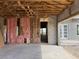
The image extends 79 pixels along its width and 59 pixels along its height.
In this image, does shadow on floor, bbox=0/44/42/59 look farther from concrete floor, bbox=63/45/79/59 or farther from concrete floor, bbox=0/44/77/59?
concrete floor, bbox=63/45/79/59

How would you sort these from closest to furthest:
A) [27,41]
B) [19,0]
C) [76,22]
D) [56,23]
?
1. [19,0]
2. [56,23]
3. [27,41]
4. [76,22]

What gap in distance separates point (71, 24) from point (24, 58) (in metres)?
14.5

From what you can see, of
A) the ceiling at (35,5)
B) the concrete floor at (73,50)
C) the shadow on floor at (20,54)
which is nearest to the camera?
the ceiling at (35,5)

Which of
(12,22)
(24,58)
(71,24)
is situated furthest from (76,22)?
(24,58)

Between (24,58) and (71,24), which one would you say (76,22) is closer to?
(71,24)

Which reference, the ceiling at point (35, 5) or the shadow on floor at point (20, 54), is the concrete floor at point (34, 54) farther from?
the ceiling at point (35, 5)

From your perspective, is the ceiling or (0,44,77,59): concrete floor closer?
the ceiling

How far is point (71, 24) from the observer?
21.4m

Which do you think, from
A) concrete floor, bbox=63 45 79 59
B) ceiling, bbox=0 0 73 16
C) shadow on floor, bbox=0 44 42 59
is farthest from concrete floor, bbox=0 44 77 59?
ceiling, bbox=0 0 73 16

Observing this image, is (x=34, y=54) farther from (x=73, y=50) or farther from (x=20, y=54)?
(x=73, y=50)

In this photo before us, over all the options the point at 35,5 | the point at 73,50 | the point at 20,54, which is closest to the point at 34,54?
the point at 20,54

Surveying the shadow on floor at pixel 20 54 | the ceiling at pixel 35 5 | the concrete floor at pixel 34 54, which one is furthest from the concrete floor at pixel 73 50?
the ceiling at pixel 35 5

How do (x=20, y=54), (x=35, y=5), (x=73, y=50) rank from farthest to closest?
1. (x=73, y=50)
2. (x=35, y=5)
3. (x=20, y=54)

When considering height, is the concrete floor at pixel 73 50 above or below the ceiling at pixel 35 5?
below
